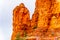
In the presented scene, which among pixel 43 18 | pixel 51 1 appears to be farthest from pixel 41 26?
pixel 51 1

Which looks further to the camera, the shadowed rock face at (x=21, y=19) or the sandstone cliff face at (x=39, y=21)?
the shadowed rock face at (x=21, y=19)

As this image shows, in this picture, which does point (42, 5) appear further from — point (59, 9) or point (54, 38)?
point (54, 38)

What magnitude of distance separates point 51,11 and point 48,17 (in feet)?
0.31

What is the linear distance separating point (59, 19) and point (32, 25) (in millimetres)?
401

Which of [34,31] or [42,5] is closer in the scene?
[34,31]

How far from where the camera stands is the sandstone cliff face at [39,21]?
136 inches

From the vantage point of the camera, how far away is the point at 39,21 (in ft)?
12.0

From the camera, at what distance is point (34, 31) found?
3475 mm

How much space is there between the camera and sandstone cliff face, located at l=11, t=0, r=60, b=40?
11.3 ft

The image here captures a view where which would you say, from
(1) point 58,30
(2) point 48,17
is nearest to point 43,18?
(2) point 48,17

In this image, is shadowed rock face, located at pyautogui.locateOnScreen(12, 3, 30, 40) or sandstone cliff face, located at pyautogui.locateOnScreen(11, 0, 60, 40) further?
shadowed rock face, located at pyautogui.locateOnScreen(12, 3, 30, 40)

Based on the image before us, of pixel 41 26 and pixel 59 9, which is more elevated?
pixel 59 9

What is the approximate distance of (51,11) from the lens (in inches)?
143

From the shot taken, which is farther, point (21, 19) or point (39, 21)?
point (21, 19)
